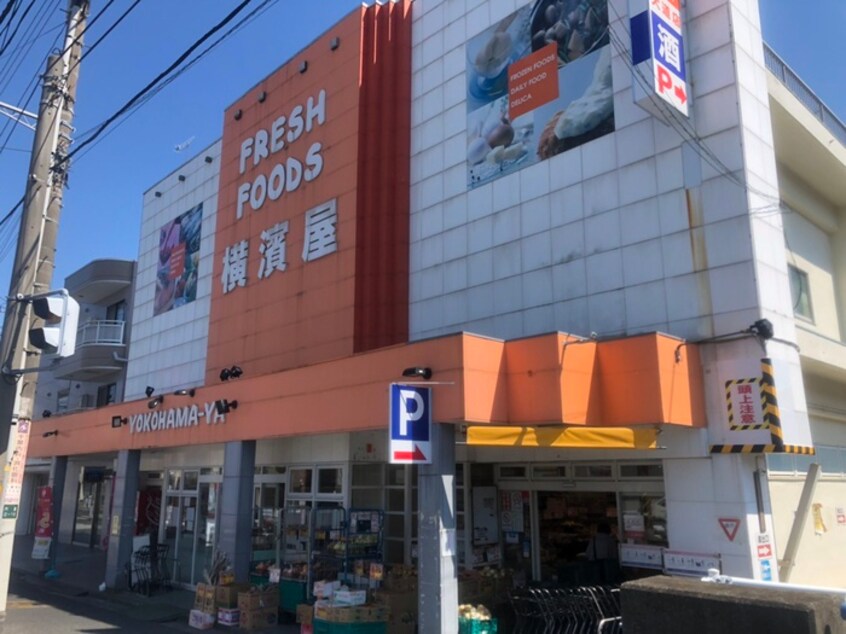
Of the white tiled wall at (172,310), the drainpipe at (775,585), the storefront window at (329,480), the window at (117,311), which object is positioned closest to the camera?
the drainpipe at (775,585)

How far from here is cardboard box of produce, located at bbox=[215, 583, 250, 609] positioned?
12688 mm

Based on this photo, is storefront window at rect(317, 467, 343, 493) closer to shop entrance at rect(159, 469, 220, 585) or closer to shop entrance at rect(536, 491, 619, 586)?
shop entrance at rect(159, 469, 220, 585)

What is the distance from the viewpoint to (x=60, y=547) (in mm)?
26047

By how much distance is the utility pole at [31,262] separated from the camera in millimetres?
8875

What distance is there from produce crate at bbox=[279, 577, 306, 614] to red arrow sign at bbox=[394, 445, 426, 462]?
5.07 metres

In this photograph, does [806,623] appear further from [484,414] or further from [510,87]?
[510,87]

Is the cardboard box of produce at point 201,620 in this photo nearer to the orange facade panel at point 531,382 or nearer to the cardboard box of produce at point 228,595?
the cardboard box of produce at point 228,595

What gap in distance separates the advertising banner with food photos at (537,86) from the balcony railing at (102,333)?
18.2 metres

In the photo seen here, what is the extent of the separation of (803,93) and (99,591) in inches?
740

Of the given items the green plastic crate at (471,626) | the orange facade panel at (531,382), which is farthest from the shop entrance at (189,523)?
the green plastic crate at (471,626)

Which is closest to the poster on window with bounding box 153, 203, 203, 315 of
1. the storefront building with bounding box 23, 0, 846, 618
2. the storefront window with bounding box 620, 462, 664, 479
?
the storefront building with bounding box 23, 0, 846, 618

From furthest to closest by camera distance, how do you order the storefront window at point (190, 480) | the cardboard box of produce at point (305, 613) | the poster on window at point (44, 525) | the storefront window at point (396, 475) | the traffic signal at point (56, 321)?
1. the poster on window at point (44, 525)
2. the storefront window at point (190, 480)
3. the storefront window at point (396, 475)
4. the cardboard box of produce at point (305, 613)
5. the traffic signal at point (56, 321)

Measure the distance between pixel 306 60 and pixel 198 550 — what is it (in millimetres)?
12307

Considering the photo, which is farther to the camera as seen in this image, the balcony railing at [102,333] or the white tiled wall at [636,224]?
the balcony railing at [102,333]
